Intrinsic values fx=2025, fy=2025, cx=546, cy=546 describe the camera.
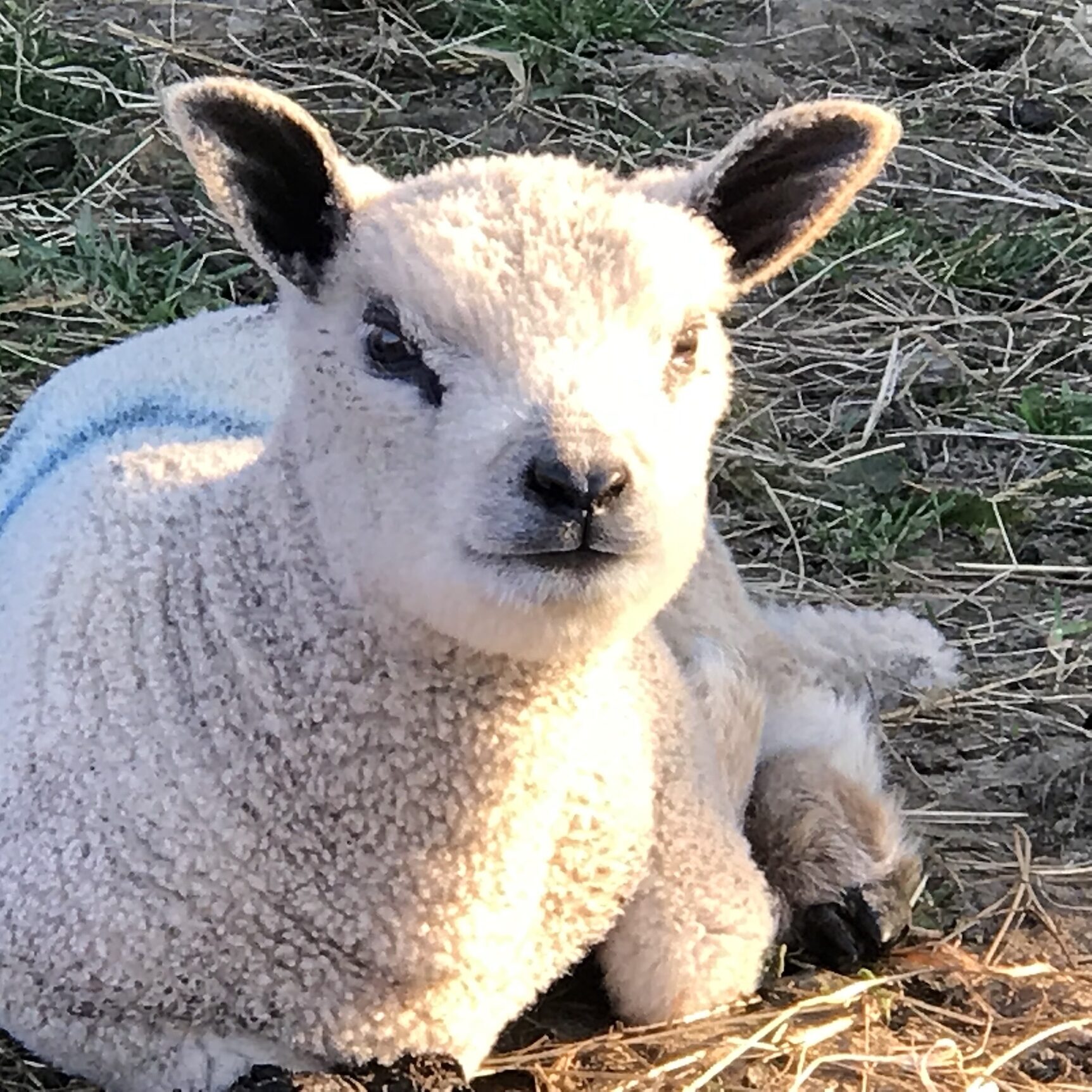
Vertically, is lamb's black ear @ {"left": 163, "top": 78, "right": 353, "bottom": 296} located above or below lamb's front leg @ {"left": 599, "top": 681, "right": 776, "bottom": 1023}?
above

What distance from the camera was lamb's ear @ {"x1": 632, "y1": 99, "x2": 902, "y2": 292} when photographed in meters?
2.34

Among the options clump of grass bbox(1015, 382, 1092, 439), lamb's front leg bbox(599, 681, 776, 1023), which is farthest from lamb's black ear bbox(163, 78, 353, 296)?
clump of grass bbox(1015, 382, 1092, 439)

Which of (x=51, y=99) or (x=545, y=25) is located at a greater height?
(x=51, y=99)

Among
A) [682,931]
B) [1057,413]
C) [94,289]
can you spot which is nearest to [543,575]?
[682,931]

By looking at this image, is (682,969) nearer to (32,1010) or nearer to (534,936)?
(534,936)

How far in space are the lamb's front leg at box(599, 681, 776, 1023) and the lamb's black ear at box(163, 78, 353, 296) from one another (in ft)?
2.83

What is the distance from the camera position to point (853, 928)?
2859mm

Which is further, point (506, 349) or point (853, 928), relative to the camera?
point (853, 928)

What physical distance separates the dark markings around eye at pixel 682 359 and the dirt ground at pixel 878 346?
0.87 m

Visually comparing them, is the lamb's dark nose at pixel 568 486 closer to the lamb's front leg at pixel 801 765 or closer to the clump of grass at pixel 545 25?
the lamb's front leg at pixel 801 765

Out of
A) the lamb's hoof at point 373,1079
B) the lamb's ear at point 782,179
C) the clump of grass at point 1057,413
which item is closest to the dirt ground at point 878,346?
the clump of grass at point 1057,413

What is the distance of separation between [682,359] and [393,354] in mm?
327

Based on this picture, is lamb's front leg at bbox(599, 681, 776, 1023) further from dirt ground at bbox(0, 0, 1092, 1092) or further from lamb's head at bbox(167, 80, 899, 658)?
lamb's head at bbox(167, 80, 899, 658)

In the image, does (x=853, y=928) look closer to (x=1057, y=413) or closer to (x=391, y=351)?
(x=391, y=351)
